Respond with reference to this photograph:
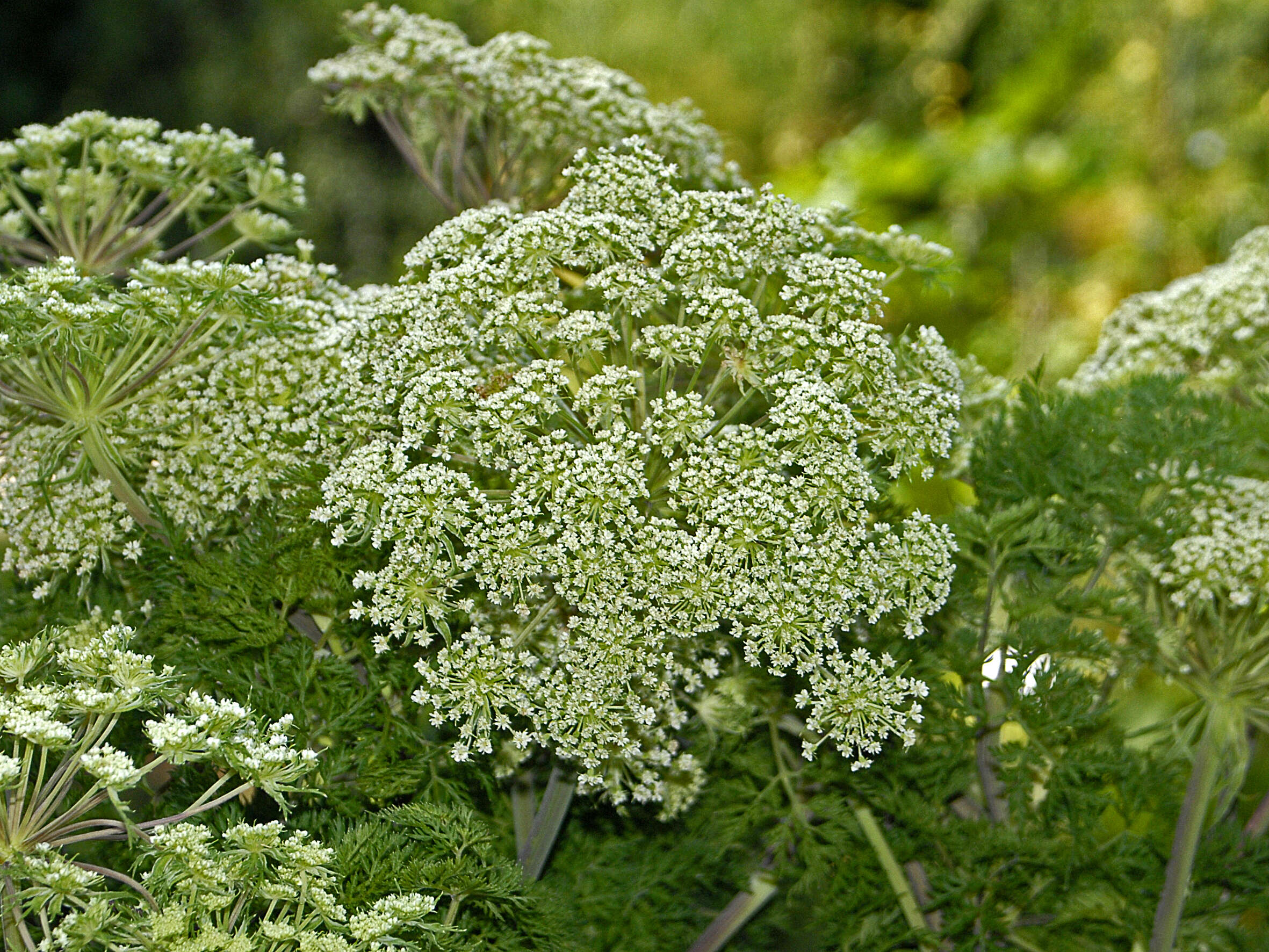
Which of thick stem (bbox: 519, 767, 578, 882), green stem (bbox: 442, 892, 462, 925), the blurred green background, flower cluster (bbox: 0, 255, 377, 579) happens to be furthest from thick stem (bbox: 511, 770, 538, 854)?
the blurred green background

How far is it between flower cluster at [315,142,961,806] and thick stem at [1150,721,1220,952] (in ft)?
1.74

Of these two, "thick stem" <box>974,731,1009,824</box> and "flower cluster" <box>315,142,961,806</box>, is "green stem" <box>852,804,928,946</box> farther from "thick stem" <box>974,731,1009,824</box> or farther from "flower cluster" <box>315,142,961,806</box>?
"flower cluster" <box>315,142,961,806</box>

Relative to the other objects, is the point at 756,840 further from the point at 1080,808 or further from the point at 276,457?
the point at 276,457

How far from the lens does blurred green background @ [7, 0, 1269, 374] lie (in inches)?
A: 209

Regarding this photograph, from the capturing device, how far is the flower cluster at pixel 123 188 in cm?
155

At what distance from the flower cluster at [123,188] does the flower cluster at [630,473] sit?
457mm

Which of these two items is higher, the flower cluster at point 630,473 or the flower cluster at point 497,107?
the flower cluster at point 497,107

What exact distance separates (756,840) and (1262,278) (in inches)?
48.1

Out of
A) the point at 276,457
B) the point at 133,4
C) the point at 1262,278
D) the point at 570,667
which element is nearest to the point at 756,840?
the point at 570,667

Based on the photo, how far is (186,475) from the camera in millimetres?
1325

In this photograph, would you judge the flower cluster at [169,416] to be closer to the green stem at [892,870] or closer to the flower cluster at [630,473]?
the flower cluster at [630,473]

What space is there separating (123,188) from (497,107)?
24.3 inches

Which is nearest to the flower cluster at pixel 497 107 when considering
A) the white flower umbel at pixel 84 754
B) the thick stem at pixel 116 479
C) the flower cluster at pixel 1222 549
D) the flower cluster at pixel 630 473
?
the flower cluster at pixel 630 473

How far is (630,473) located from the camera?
3.71ft
